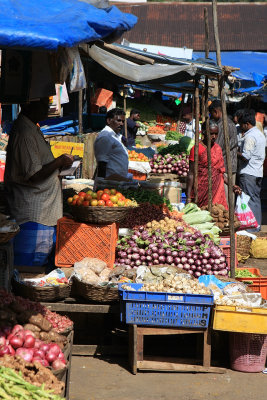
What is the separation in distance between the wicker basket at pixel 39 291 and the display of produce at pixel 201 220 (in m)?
2.56

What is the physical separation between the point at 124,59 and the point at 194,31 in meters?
27.4

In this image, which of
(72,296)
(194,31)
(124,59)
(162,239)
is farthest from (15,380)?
(194,31)

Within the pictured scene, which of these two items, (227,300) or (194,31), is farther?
(194,31)

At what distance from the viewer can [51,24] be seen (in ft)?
12.9

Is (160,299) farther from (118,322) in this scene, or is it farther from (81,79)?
(81,79)

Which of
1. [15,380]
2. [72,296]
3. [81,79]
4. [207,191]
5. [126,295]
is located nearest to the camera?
[15,380]

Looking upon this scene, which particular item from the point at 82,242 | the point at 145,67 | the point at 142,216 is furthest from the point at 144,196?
the point at 82,242

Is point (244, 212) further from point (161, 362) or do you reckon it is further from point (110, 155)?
point (161, 362)

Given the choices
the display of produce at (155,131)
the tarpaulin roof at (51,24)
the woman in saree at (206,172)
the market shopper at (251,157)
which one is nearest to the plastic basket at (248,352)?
the tarpaulin roof at (51,24)

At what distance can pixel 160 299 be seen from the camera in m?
5.70

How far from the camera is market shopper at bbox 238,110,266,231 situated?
38.9 feet

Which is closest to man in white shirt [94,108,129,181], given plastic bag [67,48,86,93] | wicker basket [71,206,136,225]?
plastic bag [67,48,86,93]

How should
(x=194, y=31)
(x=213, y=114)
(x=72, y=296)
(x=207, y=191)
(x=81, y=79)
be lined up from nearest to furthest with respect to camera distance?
(x=72, y=296), (x=81, y=79), (x=207, y=191), (x=213, y=114), (x=194, y=31)

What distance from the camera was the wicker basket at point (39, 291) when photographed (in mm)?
5898
